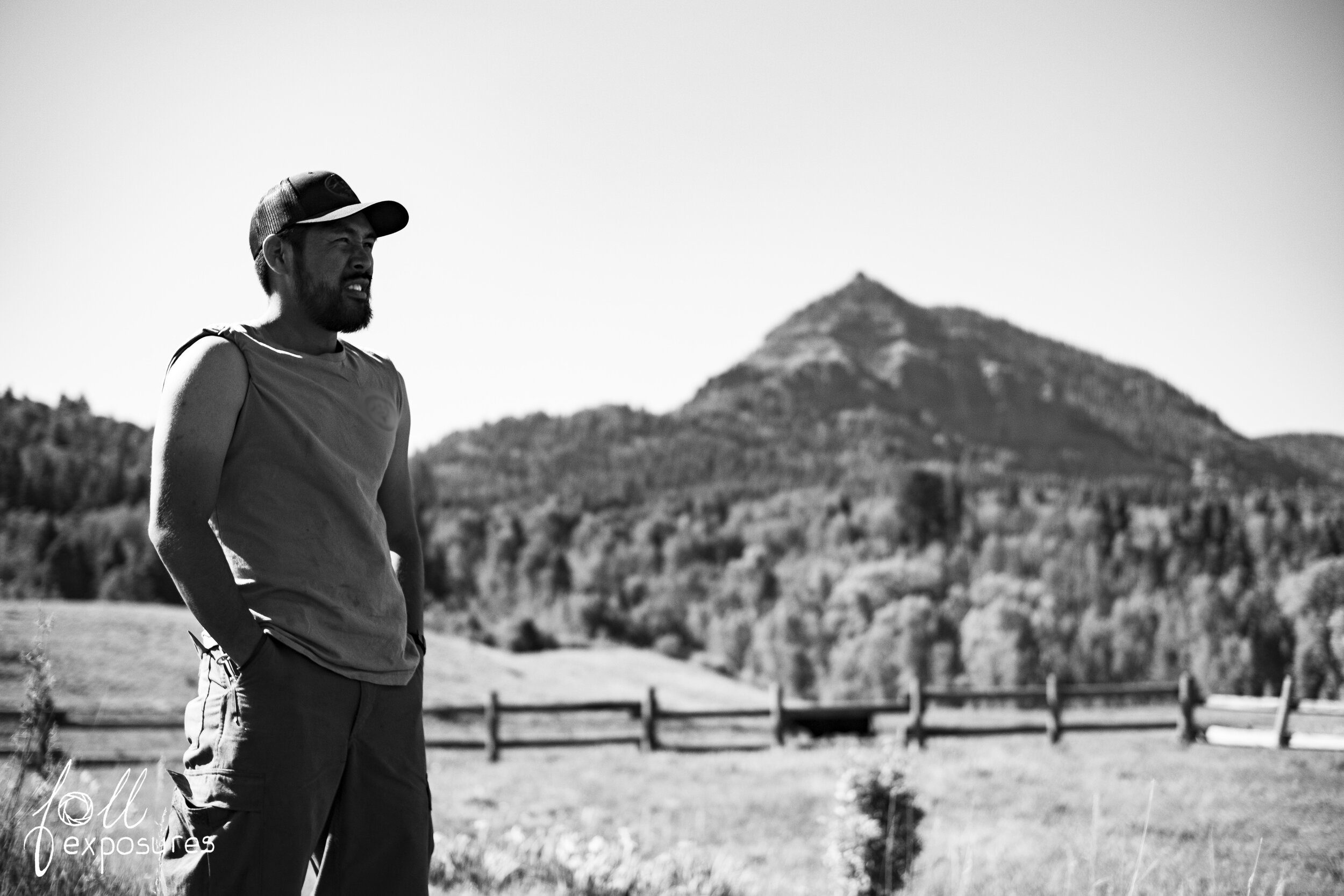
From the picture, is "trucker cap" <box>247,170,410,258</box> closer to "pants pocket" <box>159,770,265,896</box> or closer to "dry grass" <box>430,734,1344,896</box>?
"pants pocket" <box>159,770,265,896</box>

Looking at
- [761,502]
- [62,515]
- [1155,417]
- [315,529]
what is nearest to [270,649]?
[315,529]

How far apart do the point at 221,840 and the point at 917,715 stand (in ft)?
55.6

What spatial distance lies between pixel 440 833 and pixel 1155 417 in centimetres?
18167

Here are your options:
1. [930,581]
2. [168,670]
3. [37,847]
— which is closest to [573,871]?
[37,847]

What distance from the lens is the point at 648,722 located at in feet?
56.4

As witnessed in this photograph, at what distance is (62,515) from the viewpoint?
5878 centimetres

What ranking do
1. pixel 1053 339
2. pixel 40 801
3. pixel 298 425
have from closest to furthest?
pixel 298 425 → pixel 40 801 → pixel 1053 339

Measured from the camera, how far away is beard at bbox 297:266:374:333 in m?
1.96

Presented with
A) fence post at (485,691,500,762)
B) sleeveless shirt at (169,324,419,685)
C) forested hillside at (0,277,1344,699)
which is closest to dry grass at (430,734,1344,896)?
fence post at (485,691,500,762)

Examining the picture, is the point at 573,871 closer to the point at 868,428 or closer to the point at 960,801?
the point at 960,801

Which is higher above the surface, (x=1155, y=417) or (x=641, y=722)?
(x=1155, y=417)

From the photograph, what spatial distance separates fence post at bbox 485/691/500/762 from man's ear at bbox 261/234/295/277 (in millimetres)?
15329

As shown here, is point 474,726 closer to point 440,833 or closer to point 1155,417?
point 440,833

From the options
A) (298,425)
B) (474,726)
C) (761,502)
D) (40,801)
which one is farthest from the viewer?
(761,502)
